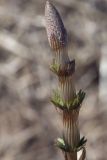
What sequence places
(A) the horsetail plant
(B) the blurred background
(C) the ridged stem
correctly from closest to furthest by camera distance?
1. (A) the horsetail plant
2. (C) the ridged stem
3. (B) the blurred background

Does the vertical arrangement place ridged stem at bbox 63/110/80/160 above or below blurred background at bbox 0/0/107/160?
below

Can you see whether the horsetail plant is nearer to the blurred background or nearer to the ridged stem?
the ridged stem

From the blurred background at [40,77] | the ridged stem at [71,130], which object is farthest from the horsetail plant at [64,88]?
the blurred background at [40,77]

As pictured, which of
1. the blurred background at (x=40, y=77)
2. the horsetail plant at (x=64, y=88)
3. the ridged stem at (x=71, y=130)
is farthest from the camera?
the blurred background at (x=40, y=77)

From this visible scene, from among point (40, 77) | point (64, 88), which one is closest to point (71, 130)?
point (64, 88)

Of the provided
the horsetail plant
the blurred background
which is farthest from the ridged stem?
the blurred background

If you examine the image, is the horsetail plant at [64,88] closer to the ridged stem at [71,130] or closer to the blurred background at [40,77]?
the ridged stem at [71,130]

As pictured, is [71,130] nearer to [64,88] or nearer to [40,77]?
[64,88]

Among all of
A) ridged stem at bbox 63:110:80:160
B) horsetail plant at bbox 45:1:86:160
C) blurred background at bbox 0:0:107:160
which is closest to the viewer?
horsetail plant at bbox 45:1:86:160
